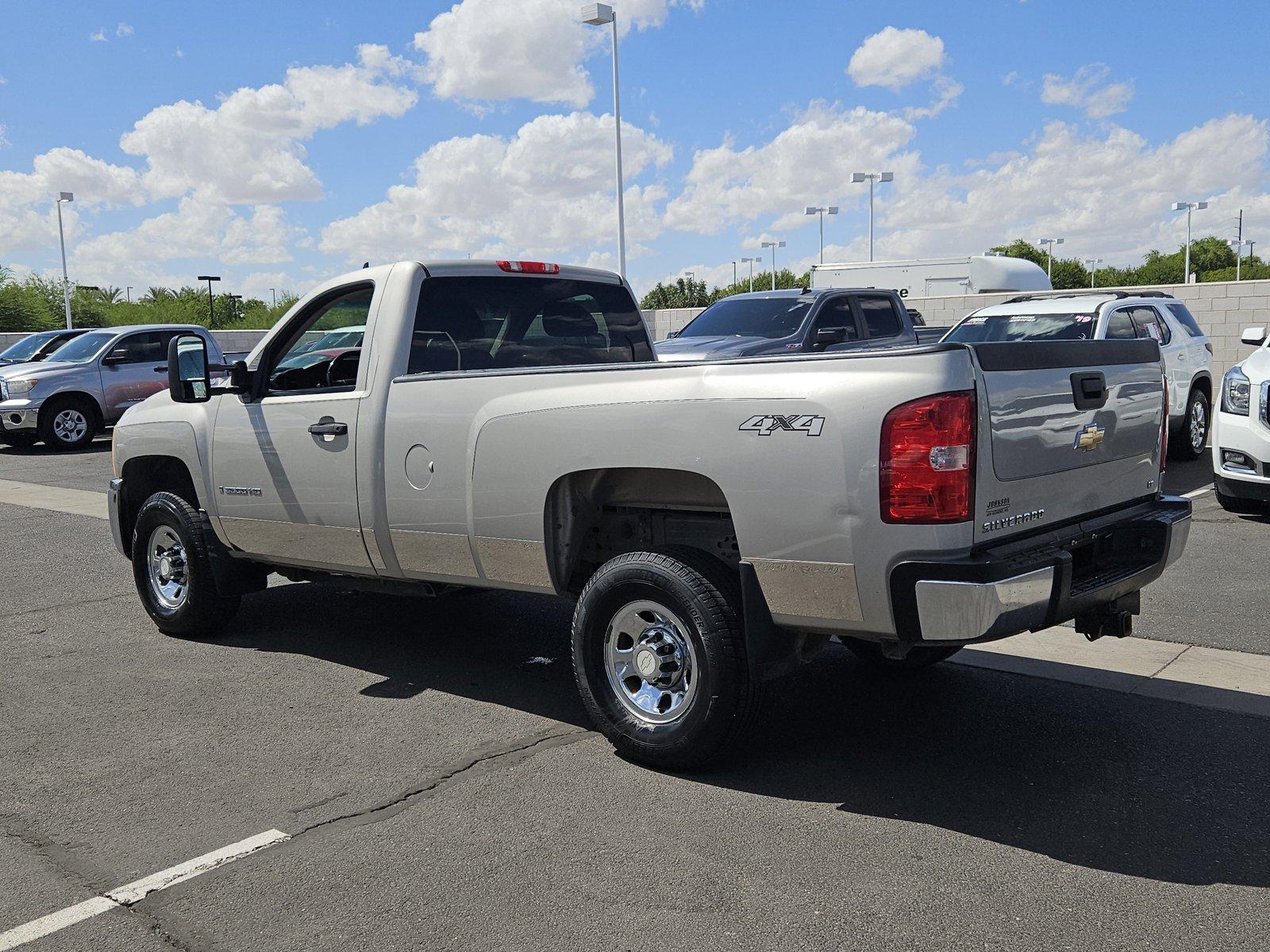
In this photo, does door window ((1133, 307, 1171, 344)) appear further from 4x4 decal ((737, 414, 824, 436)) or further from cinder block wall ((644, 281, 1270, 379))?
4x4 decal ((737, 414, 824, 436))

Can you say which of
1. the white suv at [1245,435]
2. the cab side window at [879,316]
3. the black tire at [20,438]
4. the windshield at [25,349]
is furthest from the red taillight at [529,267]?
the windshield at [25,349]

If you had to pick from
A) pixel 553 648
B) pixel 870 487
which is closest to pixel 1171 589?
pixel 553 648

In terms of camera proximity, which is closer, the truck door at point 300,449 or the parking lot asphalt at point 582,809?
the parking lot asphalt at point 582,809

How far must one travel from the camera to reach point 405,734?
5086mm

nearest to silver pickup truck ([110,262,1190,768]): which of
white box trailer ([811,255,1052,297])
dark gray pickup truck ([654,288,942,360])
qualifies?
dark gray pickup truck ([654,288,942,360])

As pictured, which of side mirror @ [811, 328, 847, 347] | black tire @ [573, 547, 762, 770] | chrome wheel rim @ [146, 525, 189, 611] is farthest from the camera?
side mirror @ [811, 328, 847, 347]

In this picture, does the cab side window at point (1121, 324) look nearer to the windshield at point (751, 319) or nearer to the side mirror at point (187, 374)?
the windshield at point (751, 319)

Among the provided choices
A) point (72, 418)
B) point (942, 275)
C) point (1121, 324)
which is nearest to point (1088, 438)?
point (1121, 324)

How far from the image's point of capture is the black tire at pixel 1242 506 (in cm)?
999

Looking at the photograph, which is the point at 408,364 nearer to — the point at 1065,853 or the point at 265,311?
the point at 1065,853

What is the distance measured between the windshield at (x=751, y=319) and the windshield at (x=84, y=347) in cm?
1028

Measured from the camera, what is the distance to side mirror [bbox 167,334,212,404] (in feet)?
20.4

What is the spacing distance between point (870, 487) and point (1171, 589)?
4.46m

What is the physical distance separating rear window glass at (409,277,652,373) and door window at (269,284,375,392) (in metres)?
0.35
